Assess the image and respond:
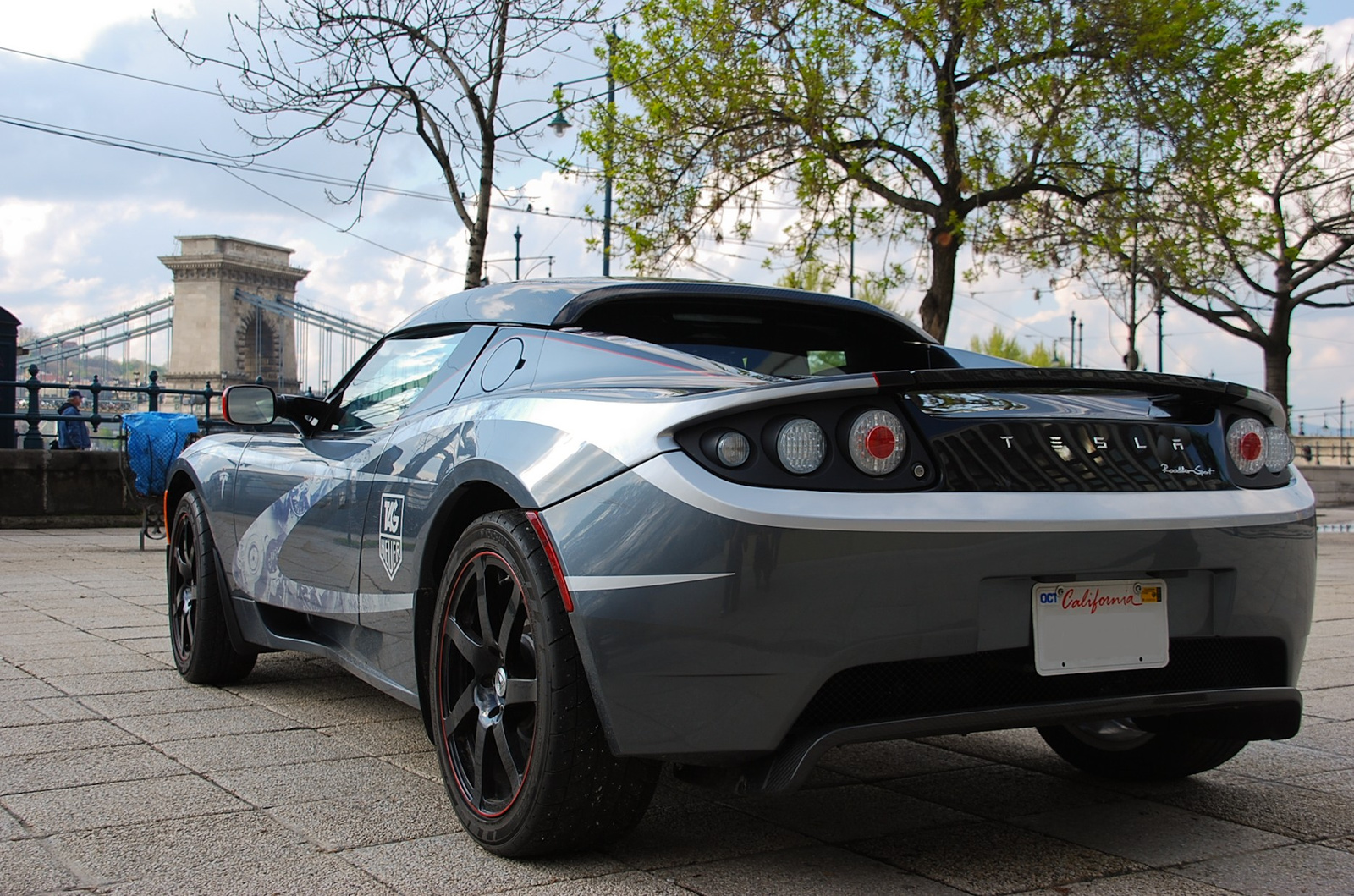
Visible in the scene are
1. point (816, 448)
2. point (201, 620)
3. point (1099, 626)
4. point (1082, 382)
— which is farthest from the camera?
point (201, 620)

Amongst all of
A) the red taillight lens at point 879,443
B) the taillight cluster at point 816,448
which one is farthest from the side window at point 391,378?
the red taillight lens at point 879,443

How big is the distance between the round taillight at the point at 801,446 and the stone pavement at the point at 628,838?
0.83 m

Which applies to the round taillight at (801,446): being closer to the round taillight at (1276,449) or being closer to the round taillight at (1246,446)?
the round taillight at (1246,446)

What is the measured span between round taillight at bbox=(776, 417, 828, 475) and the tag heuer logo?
1.25 meters

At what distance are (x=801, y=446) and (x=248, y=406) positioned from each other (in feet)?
8.32

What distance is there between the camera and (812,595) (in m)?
2.19

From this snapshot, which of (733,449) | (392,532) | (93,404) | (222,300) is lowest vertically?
(392,532)

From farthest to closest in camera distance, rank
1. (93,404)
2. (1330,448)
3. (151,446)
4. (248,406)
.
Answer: (1330,448) < (93,404) < (151,446) < (248,406)

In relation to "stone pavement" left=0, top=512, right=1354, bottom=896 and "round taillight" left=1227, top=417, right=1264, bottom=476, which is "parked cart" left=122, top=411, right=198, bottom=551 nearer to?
"stone pavement" left=0, top=512, right=1354, bottom=896

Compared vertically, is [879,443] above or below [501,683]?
above

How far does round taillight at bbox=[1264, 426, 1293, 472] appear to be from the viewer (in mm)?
2723

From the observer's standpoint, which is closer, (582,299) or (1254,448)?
(1254,448)

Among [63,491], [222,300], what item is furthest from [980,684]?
[222,300]

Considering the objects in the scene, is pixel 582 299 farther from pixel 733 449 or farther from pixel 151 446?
pixel 151 446
